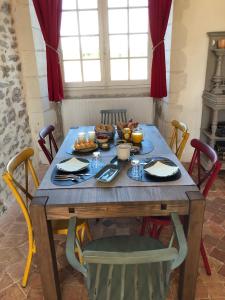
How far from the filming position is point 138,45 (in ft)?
11.1

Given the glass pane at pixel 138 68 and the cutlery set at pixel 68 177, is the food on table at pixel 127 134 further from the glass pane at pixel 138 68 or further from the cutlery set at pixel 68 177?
the glass pane at pixel 138 68

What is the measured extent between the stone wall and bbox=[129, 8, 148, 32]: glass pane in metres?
1.50

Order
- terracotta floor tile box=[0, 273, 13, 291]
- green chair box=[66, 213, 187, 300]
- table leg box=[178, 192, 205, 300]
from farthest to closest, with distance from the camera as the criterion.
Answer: terracotta floor tile box=[0, 273, 13, 291] < table leg box=[178, 192, 205, 300] < green chair box=[66, 213, 187, 300]

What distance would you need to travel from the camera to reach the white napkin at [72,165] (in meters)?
1.62

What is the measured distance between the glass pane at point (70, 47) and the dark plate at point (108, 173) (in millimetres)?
2302

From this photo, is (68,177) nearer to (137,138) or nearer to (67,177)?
(67,177)

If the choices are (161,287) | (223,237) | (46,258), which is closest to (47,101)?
(46,258)

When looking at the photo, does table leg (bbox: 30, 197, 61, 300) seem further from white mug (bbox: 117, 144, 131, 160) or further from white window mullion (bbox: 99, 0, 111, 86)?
white window mullion (bbox: 99, 0, 111, 86)

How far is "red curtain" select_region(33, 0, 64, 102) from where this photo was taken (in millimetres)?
2904

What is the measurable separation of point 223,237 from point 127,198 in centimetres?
126

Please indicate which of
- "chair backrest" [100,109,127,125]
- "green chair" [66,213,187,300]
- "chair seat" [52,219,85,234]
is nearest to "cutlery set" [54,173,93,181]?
"chair seat" [52,219,85,234]

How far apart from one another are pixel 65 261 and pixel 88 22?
2888mm

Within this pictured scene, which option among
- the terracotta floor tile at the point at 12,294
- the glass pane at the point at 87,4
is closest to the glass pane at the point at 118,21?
the glass pane at the point at 87,4


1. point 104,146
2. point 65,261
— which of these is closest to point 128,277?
point 65,261
